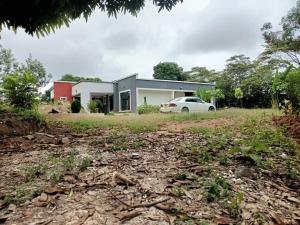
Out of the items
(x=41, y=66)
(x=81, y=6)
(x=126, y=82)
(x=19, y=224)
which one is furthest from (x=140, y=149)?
(x=41, y=66)

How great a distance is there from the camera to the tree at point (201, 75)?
38.0 m

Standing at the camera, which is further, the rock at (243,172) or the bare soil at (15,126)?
the bare soil at (15,126)

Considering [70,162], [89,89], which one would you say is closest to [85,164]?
[70,162]

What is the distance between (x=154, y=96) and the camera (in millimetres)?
27125

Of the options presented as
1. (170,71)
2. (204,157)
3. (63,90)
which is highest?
(170,71)

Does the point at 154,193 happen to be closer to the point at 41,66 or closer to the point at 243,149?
the point at 243,149

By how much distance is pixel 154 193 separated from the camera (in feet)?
9.85

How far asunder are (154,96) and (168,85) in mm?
1579

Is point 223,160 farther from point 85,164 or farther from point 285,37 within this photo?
point 285,37

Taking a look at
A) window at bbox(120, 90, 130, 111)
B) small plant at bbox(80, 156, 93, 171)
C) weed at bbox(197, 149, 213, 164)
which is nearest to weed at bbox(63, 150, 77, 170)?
small plant at bbox(80, 156, 93, 171)

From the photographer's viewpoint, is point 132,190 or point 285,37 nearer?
point 132,190

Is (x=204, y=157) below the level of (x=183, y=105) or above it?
below

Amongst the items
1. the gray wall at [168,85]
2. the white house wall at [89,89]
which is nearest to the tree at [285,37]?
the gray wall at [168,85]

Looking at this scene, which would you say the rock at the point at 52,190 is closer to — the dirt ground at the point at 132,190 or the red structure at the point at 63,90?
the dirt ground at the point at 132,190
